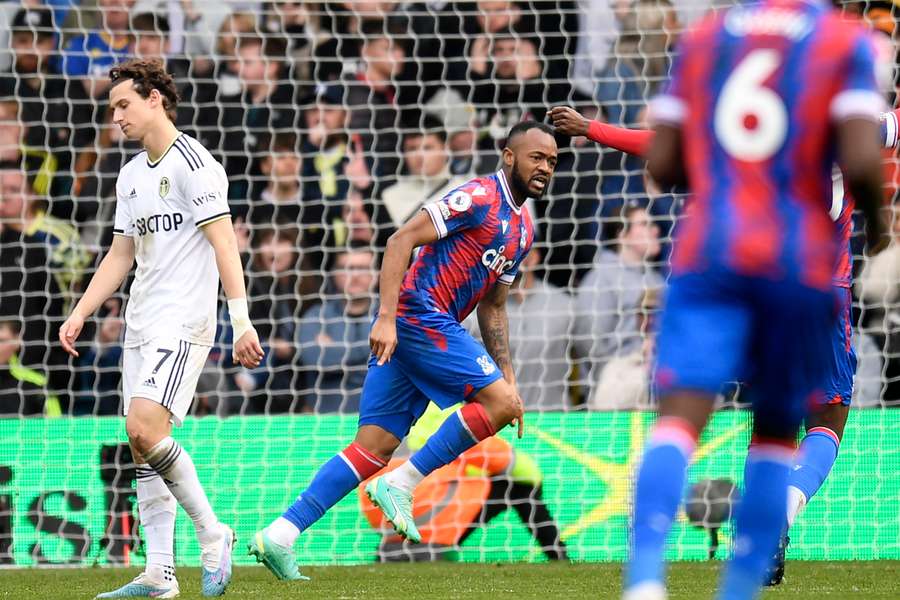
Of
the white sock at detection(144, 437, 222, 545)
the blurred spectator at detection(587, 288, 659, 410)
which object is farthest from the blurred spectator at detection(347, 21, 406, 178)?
the white sock at detection(144, 437, 222, 545)

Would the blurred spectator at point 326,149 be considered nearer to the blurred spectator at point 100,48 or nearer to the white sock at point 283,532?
the blurred spectator at point 100,48

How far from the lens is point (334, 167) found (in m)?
9.95

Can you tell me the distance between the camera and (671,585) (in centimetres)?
592

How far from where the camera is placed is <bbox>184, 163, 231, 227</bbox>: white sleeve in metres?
5.49

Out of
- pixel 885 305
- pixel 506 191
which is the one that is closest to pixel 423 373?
pixel 506 191

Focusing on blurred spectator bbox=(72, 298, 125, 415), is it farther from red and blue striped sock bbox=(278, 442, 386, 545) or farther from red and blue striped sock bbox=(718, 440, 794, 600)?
red and blue striped sock bbox=(718, 440, 794, 600)

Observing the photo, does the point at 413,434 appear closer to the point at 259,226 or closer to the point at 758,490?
the point at 259,226

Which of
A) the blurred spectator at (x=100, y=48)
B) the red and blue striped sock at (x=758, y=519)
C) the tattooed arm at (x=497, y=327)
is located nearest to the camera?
the red and blue striped sock at (x=758, y=519)

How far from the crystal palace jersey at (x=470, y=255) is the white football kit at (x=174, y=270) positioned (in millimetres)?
1097

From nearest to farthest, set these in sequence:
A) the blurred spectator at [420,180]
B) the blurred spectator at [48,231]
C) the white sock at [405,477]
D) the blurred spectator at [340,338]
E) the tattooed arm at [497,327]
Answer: the white sock at [405,477], the tattooed arm at [497,327], the blurred spectator at [340,338], the blurred spectator at [48,231], the blurred spectator at [420,180]

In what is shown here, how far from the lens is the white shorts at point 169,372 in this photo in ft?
17.6

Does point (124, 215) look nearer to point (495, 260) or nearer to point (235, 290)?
point (235, 290)

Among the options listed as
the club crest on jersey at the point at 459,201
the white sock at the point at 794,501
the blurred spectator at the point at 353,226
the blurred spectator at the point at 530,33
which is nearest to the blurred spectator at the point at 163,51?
the blurred spectator at the point at 353,226

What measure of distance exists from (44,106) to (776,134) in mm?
7719
